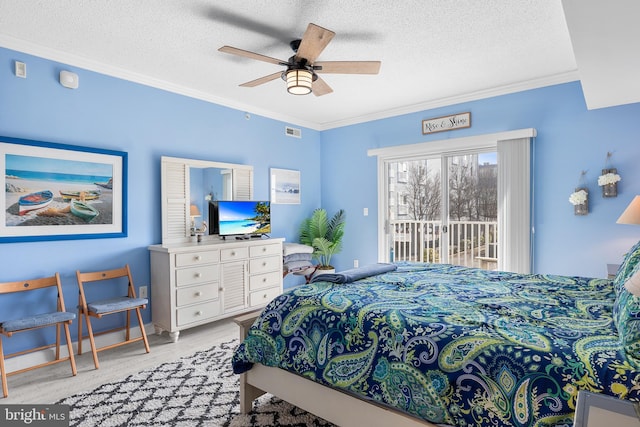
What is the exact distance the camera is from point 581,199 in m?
3.40

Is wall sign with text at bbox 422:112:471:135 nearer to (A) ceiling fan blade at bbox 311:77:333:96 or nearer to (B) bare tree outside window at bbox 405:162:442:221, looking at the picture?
(B) bare tree outside window at bbox 405:162:442:221

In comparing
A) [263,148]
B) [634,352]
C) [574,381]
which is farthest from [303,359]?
[263,148]

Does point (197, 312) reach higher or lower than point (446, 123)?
lower

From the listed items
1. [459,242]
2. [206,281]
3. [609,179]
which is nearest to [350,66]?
[206,281]

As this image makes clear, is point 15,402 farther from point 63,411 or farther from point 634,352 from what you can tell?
point 634,352

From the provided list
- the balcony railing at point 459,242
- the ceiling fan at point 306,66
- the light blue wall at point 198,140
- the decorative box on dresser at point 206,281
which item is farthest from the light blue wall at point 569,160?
the decorative box on dresser at point 206,281

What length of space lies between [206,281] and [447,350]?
2.72 meters

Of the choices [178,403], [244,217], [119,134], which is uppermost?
[119,134]

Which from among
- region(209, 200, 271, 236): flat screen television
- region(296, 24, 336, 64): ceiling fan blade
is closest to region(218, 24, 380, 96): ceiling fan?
region(296, 24, 336, 64): ceiling fan blade

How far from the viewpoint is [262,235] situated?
4.44 m

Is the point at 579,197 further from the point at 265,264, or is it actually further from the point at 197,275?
the point at 197,275

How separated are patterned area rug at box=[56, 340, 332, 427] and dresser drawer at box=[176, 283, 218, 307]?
29.1 inches

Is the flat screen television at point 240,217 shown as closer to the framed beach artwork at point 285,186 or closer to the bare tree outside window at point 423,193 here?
the framed beach artwork at point 285,186

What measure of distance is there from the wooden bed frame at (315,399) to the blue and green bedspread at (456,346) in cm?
6
